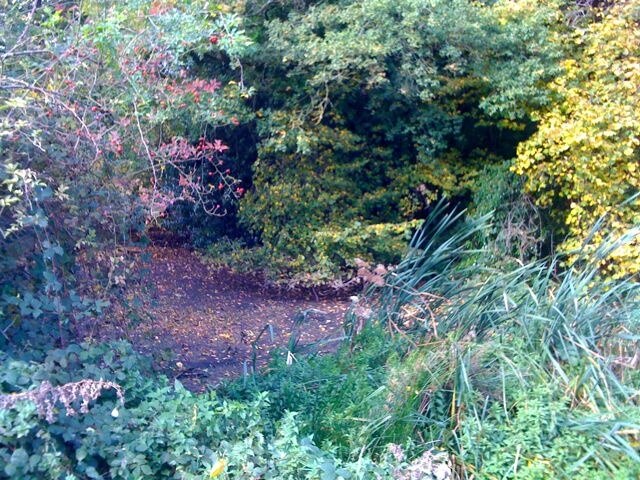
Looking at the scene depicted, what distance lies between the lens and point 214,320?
9.27 m

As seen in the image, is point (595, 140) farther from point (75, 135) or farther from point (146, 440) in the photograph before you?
point (146, 440)

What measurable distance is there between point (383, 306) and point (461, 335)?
814mm

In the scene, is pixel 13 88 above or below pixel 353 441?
above

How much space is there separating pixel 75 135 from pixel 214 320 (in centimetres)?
519

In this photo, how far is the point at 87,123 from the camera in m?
4.62

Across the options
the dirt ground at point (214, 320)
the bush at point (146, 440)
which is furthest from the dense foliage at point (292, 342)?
the dirt ground at point (214, 320)

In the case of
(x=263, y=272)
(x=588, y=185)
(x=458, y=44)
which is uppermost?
(x=458, y=44)

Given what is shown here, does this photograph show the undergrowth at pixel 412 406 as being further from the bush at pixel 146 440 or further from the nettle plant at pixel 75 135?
the nettle plant at pixel 75 135

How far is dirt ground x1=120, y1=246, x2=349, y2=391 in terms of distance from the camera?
6336mm

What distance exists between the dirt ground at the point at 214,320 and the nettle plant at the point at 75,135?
0.86m

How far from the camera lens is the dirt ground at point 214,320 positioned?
249 inches

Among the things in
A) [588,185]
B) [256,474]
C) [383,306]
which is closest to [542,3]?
[588,185]

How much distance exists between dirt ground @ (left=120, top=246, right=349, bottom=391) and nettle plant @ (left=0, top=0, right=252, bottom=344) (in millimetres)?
864

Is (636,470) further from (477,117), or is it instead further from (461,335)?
(477,117)
